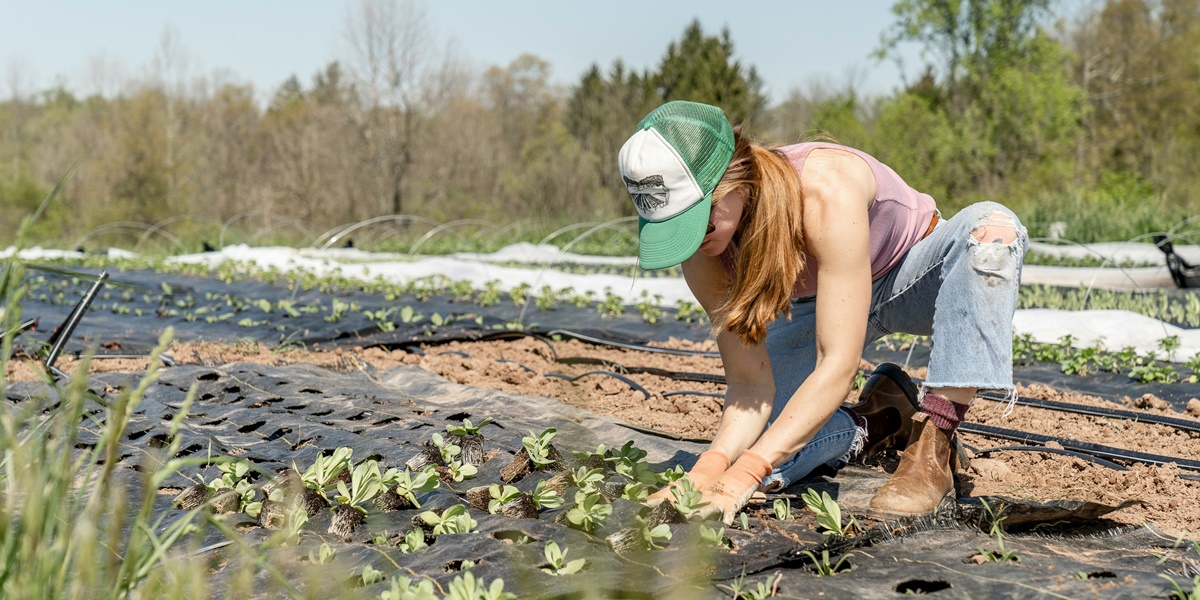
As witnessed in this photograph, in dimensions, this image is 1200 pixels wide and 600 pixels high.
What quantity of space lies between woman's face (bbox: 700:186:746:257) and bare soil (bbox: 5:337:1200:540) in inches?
19.7

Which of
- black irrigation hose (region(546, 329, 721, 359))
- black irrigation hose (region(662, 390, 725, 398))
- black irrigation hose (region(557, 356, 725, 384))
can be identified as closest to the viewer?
black irrigation hose (region(662, 390, 725, 398))

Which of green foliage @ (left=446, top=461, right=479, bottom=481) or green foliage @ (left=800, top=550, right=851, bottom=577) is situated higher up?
green foliage @ (left=446, top=461, right=479, bottom=481)

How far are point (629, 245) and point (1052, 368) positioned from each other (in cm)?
927

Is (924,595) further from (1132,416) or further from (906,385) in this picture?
(1132,416)

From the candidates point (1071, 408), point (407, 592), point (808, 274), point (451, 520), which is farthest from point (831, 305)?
point (1071, 408)

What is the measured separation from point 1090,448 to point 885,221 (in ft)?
3.54

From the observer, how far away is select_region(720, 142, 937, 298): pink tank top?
2.30 m

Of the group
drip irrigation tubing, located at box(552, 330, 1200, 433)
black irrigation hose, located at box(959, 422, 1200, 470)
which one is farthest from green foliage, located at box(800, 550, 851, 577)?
black irrigation hose, located at box(959, 422, 1200, 470)

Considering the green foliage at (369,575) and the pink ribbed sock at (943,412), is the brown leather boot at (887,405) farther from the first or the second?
the green foliage at (369,575)

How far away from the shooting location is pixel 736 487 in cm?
195

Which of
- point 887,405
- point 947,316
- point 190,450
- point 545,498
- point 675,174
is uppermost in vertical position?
point 675,174

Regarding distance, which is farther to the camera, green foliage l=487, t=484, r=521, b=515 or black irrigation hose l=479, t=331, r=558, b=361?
black irrigation hose l=479, t=331, r=558, b=361

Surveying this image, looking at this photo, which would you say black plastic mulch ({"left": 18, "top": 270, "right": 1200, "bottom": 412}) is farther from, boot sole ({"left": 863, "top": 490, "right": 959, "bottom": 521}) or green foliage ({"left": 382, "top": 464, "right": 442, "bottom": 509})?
green foliage ({"left": 382, "top": 464, "right": 442, "bottom": 509})

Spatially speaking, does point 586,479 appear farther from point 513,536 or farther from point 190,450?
point 190,450
